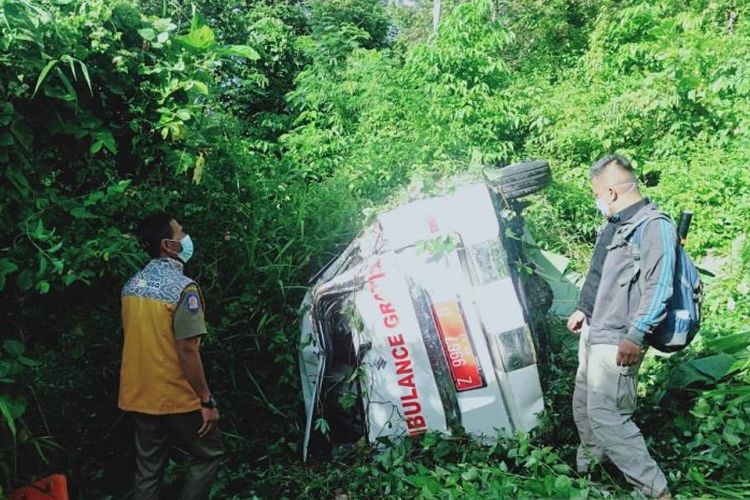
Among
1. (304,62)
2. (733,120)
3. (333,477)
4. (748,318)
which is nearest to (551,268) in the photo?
(748,318)

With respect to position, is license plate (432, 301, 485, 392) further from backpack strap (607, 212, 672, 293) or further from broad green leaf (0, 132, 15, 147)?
broad green leaf (0, 132, 15, 147)

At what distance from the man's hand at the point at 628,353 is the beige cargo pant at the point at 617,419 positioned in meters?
0.10

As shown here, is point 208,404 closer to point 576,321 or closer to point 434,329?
point 434,329

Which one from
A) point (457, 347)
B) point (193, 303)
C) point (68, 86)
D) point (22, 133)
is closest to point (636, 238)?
point (457, 347)

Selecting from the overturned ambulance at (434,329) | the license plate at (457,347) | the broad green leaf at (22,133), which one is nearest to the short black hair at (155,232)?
the broad green leaf at (22,133)

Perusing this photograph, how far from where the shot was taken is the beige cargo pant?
9.26 ft

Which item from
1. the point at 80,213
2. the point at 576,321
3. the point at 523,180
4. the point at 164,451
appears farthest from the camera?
the point at 523,180

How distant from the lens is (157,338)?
2.73 meters

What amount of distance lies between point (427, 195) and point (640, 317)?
59.3 inches

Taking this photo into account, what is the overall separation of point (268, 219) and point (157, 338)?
1.84 meters

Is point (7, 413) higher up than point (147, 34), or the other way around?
point (147, 34)

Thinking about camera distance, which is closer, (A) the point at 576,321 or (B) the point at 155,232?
(B) the point at 155,232

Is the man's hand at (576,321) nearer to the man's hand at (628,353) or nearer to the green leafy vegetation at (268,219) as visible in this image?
the green leafy vegetation at (268,219)

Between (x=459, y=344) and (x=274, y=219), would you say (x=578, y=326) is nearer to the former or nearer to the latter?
(x=459, y=344)
